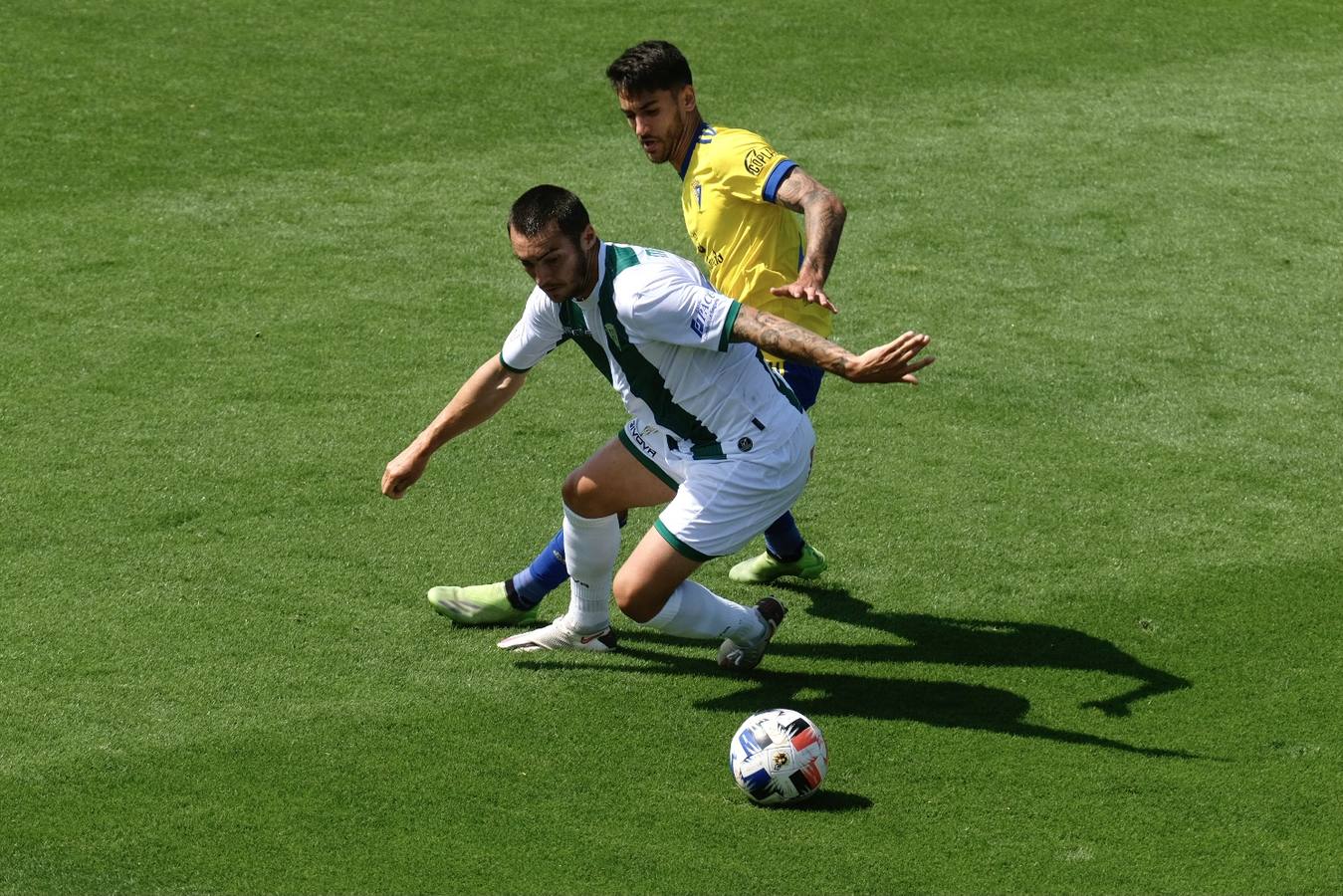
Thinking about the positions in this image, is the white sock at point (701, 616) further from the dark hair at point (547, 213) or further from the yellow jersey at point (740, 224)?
the dark hair at point (547, 213)

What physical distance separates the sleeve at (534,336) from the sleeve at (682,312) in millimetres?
500

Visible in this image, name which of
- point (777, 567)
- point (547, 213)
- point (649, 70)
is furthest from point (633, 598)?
point (649, 70)

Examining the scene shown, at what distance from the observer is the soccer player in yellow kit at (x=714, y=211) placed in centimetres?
689

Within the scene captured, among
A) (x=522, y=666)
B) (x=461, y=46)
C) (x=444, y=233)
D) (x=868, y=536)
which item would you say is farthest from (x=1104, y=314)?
(x=461, y=46)

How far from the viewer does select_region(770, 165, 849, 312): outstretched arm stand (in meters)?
6.16

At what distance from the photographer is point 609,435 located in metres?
8.80

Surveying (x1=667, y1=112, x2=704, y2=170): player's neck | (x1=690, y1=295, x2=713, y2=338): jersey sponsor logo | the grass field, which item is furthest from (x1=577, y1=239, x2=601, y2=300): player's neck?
the grass field

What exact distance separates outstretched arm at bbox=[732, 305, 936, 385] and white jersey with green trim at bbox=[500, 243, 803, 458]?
0.10 m

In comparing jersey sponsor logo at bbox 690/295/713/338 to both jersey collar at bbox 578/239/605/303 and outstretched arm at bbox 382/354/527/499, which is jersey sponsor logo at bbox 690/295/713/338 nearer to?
jersey collar at bbox 578/239/605/303

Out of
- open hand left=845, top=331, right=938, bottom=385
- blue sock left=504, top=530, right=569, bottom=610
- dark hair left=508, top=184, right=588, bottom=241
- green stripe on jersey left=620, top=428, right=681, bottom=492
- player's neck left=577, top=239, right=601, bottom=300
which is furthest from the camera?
blue sock left=504, top=530, right=569, bottom=610

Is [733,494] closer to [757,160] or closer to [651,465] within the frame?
[651,465]

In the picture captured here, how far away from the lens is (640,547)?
6.41 metres

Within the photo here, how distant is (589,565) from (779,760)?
4.25 feet

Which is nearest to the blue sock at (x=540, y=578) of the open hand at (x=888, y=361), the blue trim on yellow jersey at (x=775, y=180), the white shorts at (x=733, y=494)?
the white shorts at (x=733, y=494)
